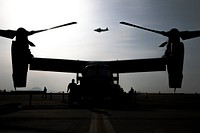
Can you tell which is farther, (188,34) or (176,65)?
(188,34)

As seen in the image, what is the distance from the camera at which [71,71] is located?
3488 centimetres

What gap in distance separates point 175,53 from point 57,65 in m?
13.1

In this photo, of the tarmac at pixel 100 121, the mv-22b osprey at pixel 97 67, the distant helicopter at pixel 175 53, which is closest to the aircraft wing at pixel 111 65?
the mv-22b osprey at pixel 97 67

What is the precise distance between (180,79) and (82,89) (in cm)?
826

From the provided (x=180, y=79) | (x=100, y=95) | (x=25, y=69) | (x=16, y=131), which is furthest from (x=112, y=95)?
(x=16, y=131)

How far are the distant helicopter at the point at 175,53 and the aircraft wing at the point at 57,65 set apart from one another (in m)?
8.03

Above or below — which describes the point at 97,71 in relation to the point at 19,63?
below

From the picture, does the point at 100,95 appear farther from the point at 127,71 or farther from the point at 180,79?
the point at 127,71

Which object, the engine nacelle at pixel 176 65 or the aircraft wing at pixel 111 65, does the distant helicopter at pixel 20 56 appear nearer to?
the aircraft wing at pixel 111 65

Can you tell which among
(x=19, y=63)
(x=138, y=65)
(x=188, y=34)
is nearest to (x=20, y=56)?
(x=19, y=63)

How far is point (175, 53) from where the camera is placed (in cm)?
2594

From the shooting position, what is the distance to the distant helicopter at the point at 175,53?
2578cm

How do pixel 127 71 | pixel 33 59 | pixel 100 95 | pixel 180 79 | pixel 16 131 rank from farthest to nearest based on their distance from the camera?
pixel 127 71 → pixel 33 59 → pixel 180 79 → pixel 100 95 → pixel 16 131

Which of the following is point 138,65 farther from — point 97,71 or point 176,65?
point 97,71
